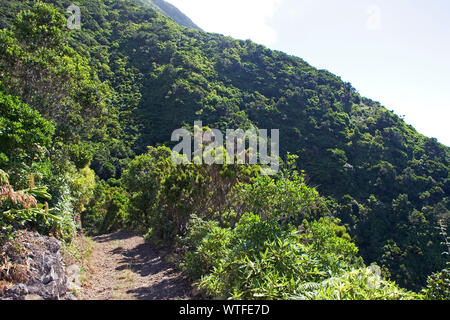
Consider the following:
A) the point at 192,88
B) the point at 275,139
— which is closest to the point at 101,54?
the point at 192,88

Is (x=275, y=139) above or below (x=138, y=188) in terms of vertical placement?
above

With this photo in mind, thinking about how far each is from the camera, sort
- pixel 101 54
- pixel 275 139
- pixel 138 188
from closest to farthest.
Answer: pixel 138 188
pixel 275 139
pixel 101 54

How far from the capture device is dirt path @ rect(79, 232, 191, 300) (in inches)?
280

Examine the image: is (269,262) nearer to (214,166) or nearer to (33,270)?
(33,270)

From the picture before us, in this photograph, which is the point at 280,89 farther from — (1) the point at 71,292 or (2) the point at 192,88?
(1) the point at 71,292

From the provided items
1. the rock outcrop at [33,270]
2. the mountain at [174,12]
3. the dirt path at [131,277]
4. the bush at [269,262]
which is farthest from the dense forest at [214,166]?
the mountain at [174,12]

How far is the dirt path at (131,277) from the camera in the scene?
711 cm

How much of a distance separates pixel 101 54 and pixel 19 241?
47.7 m

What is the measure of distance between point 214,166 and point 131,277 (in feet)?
15.3

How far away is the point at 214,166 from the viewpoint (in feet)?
36.1

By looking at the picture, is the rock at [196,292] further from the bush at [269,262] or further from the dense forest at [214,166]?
the bush at [269,262]

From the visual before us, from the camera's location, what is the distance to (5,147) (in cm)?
677

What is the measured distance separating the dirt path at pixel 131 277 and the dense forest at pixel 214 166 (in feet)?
2.39
